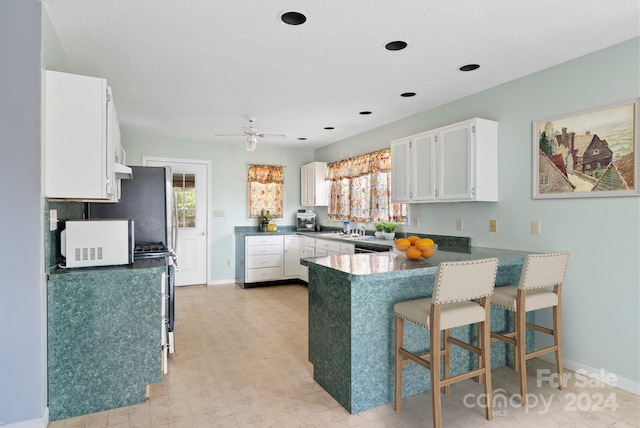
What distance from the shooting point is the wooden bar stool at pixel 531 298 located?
2.38m

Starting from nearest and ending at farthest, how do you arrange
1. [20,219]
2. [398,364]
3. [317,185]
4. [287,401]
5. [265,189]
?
[20,219] < [398,364] < [287,401] < [317,185] < [265,189]

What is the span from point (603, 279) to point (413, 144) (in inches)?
79.1

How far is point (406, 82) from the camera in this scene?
10.7ft

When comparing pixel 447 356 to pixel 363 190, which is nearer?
pixel 447 356

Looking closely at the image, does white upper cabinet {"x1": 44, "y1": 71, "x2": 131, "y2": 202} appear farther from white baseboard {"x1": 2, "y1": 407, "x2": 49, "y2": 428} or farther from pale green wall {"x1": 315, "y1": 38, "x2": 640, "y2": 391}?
pale green wall {"x1": 315, "y1": 38, "x2": 640, "y2": 391}

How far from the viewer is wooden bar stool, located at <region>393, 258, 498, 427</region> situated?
1.98m

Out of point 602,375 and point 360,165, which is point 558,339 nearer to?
point 602,375

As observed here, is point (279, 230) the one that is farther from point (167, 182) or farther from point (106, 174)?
point (106, 174)

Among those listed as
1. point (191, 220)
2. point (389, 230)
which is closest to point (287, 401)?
point (389, 230)

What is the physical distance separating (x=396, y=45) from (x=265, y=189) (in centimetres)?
416

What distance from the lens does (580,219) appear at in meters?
2.76

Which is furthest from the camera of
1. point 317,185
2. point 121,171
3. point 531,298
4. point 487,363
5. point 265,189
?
point 265,189

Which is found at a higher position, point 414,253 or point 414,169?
point 414,169

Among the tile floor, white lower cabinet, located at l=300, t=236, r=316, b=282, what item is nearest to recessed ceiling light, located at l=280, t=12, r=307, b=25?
the tile floor
